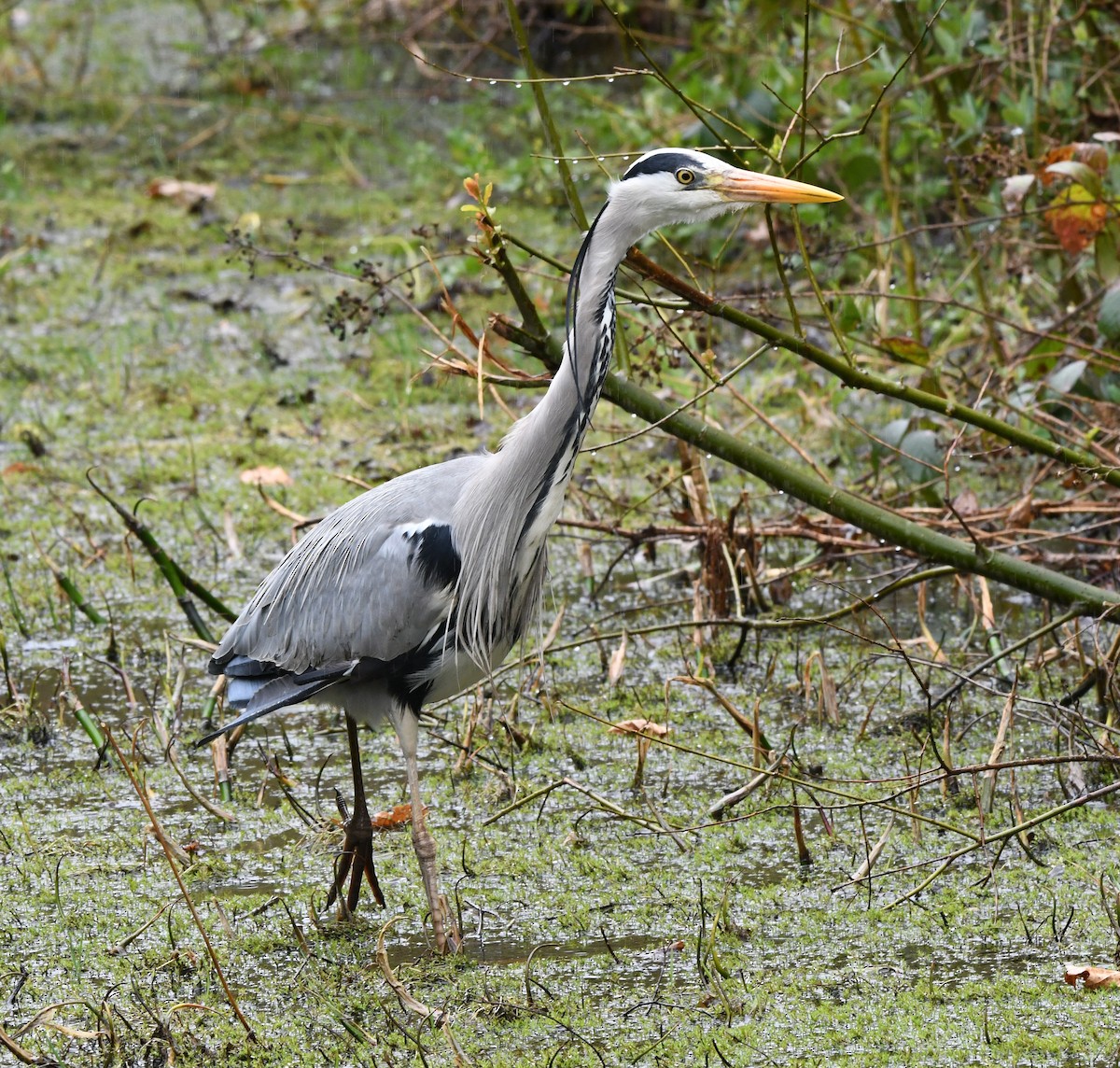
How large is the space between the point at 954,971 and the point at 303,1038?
129 cm

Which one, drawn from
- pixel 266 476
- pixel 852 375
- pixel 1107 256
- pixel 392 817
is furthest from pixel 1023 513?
pixel 266 476

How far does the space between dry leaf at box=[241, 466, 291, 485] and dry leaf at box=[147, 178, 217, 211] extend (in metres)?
3.34

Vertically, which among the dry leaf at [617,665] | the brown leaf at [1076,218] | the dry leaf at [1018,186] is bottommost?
the dry leaf at [617,665]

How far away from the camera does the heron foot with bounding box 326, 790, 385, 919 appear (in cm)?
351

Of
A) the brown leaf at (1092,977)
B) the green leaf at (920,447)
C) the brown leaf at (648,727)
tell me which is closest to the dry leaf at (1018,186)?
the green leaf at (920,447)

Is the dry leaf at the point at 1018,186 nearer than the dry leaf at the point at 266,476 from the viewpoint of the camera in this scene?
Yes

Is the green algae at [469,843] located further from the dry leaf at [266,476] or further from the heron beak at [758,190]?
the heron beak at [758,190]

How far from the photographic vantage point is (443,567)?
3.56m

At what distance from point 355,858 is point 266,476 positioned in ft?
7.86

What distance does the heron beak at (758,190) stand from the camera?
3273mm

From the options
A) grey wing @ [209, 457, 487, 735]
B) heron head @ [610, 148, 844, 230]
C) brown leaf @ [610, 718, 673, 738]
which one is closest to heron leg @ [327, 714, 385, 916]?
grey wing @ [209, 457, 487, 735]

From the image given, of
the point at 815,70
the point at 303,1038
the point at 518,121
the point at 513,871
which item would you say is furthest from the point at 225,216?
the point at 303,1038

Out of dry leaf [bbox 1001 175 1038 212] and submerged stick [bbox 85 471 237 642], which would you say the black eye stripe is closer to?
dry leaf [bbox 1001 175 1038 212]

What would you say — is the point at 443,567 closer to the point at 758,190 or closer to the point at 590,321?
the point at 590,321
